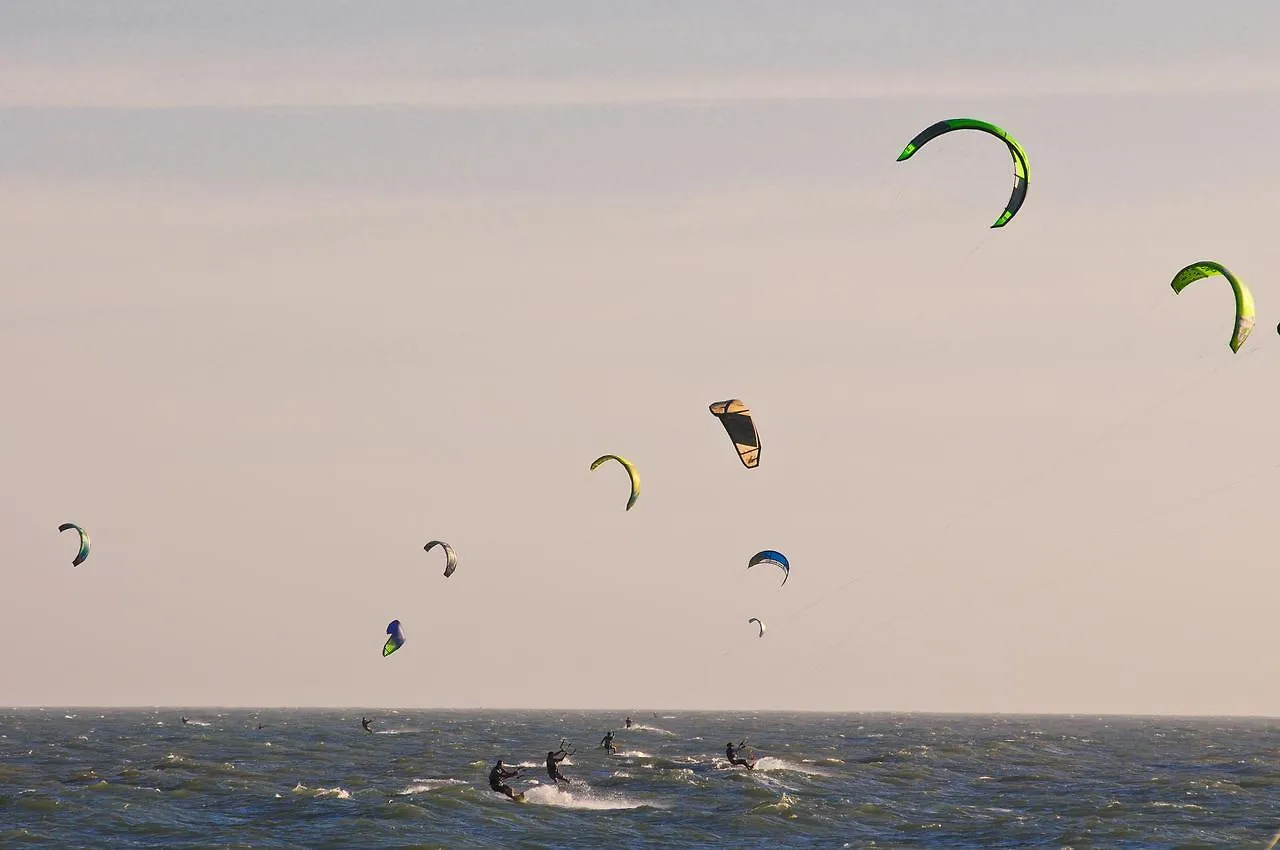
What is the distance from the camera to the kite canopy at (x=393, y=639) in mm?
49109

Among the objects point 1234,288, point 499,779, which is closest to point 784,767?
point 499,779

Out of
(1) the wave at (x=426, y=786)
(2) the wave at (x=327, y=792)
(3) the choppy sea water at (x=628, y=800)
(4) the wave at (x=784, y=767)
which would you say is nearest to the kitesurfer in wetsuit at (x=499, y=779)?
(3) the choppy sea water at (x=628, y=800)

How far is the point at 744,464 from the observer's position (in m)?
34.2

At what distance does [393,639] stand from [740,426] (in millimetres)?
19002

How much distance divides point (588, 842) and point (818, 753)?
38.6 meters

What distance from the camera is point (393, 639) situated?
50.4 metres

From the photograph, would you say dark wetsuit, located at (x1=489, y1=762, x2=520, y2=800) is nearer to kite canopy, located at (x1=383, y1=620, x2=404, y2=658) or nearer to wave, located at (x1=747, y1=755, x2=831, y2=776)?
kite canopy, located at (x1=383, y1=620, x2=404, y2=658)

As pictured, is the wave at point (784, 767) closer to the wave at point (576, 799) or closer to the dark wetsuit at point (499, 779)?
the wave at point (576, 799)

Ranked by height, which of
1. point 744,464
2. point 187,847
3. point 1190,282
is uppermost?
point 1190,282

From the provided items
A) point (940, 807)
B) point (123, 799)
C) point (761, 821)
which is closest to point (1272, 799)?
point (940, 807)

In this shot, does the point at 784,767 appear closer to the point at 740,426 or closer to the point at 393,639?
the point at 393,639

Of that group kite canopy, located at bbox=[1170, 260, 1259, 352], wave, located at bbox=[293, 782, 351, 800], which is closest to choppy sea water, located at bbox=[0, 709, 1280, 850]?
wave, located at bbox=[293, 782, 351, 800]

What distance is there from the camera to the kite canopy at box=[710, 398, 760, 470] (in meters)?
35.5

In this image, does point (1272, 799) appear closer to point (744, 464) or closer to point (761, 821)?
point (761, 821)
